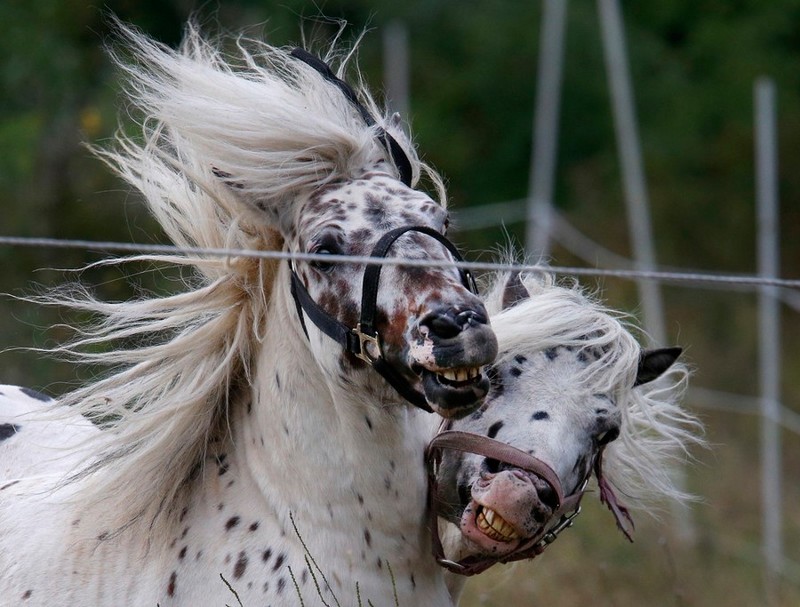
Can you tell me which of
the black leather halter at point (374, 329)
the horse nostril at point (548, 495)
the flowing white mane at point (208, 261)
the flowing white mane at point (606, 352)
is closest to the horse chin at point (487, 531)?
the horse nostril at point (548, 495)

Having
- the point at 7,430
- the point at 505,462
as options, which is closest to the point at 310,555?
the point at 505,462

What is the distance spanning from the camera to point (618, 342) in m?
3.54

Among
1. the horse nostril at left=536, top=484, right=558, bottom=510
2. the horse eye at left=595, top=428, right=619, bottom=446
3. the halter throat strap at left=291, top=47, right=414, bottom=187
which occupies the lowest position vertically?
the horse nostril at left=536, top=484, right=558, bottom=510

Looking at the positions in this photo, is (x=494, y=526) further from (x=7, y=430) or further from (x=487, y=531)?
(x=7, y=430)

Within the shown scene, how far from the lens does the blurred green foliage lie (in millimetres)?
12133

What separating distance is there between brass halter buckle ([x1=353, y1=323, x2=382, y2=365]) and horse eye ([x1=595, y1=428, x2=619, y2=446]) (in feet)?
2.64

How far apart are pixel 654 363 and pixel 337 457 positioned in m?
1.14

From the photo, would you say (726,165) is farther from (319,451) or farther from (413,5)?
(319,451)

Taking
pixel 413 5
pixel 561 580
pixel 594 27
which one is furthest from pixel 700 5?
pixel 561 580

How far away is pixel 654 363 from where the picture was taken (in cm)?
367

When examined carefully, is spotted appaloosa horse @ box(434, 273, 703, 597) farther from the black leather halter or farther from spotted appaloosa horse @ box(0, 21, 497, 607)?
the black leather halter

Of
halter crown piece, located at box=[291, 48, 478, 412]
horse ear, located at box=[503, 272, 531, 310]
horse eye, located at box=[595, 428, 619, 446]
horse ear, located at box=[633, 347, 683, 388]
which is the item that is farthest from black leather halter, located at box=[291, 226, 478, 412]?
horse ear, located at box=[633, 347, 683, 388]

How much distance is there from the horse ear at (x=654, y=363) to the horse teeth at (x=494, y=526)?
843mm

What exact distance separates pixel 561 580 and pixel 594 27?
33.4 ft
